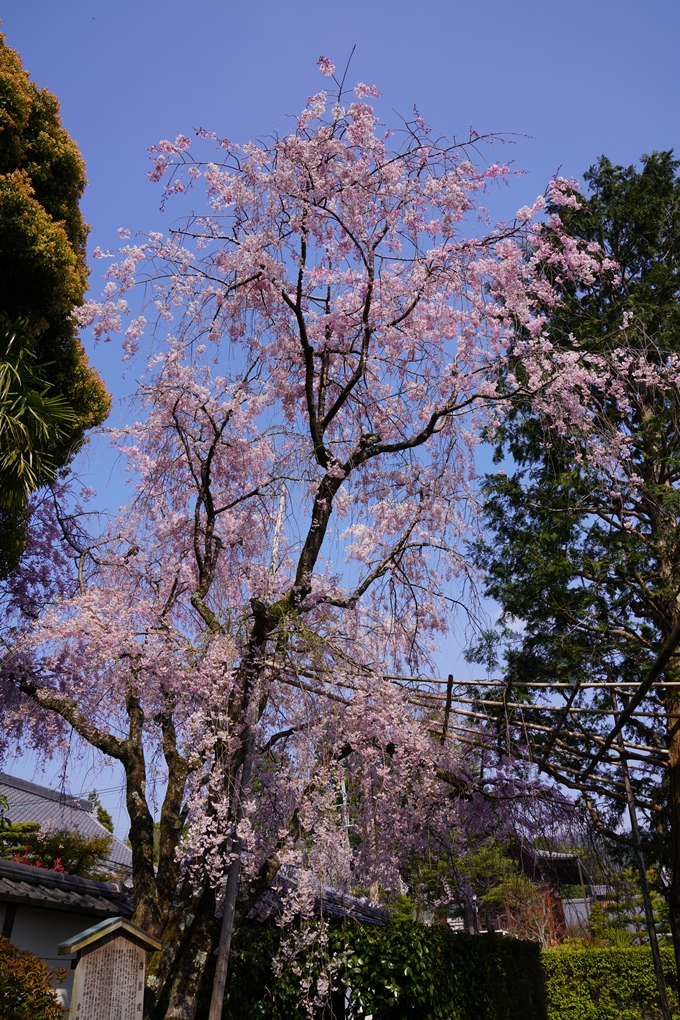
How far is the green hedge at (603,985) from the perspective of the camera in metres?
12.9

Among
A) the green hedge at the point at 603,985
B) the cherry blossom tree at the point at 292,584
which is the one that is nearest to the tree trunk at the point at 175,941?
the cherry blossom tree at the point at 292,584

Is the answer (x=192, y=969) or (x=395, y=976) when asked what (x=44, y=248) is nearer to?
(x=192, y=969)

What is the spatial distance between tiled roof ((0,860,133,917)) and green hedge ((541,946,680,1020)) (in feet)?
30.1

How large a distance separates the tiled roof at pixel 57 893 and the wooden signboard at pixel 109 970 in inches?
72.6

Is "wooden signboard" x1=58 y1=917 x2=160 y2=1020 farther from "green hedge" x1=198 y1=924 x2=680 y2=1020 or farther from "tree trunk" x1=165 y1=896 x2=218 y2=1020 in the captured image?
"green hedge" x1=198 y1=924 x2=680 y2=1020

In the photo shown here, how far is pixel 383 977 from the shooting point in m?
6.34

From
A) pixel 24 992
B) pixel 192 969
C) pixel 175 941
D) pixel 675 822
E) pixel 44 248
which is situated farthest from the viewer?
pixel 675 822

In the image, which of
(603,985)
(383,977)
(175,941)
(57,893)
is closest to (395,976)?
(383,977)

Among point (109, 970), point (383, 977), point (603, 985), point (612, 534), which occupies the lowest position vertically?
point (603, 985)

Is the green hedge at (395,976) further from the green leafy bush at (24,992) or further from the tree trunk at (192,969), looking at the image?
the green leafy bush at (24,992)

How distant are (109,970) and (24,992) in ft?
1.72

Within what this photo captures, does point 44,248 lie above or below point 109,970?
above

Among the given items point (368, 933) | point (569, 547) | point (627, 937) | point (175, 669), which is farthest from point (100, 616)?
point (627, 937)

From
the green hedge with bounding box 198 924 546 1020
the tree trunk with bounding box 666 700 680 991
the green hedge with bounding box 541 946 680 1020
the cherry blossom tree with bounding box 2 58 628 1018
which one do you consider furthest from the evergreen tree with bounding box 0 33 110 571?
the green hedge with bounding box 541 946 680 1020
